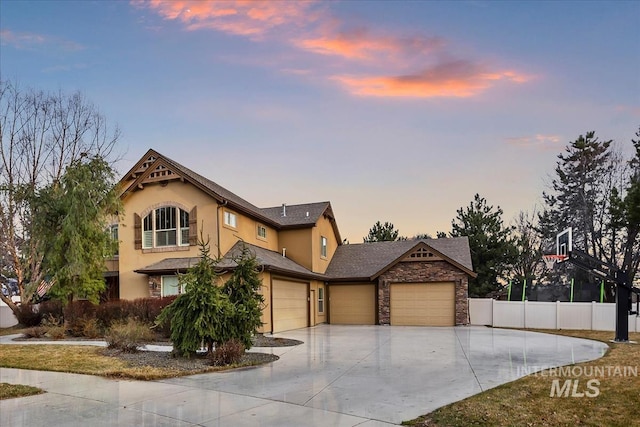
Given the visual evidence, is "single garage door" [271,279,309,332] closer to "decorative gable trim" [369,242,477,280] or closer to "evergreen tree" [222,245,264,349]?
"decorative gable trim" [369,242,477,280]

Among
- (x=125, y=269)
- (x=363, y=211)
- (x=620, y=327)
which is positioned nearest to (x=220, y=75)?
(x=125, y=269)

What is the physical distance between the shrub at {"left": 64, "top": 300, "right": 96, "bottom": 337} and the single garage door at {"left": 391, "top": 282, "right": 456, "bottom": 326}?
1498 centimetres

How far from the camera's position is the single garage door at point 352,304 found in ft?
87.8

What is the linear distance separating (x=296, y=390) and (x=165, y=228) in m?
15.1

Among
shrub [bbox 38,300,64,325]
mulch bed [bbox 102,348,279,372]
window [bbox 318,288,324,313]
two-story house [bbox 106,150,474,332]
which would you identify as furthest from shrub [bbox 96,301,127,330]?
window [bbox 318,288,324,313]

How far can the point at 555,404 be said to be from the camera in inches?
274

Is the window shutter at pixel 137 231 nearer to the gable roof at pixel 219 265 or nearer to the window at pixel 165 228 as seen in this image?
the window at pixel 165 228

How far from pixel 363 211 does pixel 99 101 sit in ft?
60.9

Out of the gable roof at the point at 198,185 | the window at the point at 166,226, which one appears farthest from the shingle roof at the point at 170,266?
the gable roof at the point at 198,185

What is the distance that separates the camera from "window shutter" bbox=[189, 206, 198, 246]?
2078cm

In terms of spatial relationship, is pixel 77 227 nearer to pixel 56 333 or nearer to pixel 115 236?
pixel 115 236

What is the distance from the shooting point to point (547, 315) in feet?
76.0

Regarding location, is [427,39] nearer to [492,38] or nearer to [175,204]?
[492,38]

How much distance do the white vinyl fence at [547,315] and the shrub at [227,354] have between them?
664 inches
